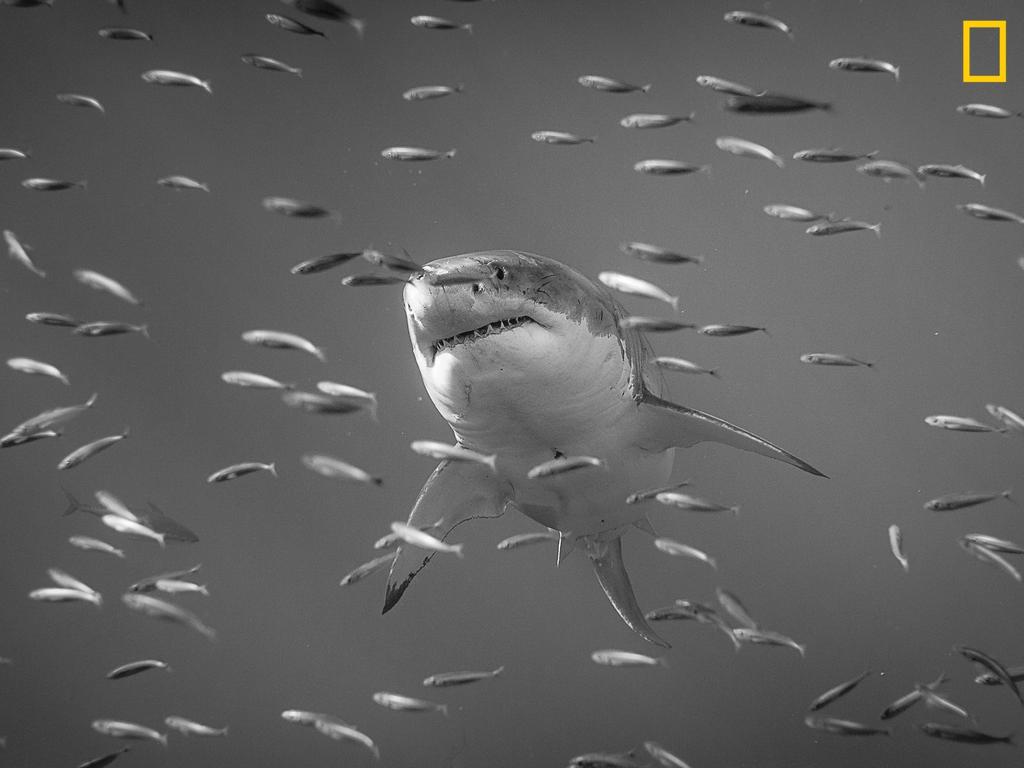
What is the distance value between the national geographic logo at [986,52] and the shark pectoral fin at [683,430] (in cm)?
1066

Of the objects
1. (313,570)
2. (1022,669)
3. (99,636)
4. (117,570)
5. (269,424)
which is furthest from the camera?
(313,570)

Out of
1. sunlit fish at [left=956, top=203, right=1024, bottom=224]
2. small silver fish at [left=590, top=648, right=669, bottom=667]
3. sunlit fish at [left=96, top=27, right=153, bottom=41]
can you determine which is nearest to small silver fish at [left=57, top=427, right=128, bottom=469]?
sunlit fish at [left=96, top=27, right=153, bottom=41]

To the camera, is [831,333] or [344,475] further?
[831,333]

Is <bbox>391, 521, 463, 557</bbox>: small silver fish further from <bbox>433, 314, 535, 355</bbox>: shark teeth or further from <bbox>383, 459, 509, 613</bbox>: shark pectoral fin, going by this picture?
<bbox>383, 459, 509, 613</bbox>: shark pectoral fin

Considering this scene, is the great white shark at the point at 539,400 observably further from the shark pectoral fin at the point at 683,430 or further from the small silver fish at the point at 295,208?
the small silver fish at the point at 295,208

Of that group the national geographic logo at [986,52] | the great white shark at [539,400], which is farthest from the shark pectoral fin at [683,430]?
the national geographic logo at [986,52]

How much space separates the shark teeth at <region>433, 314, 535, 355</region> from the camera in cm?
399

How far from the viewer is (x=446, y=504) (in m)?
5.87

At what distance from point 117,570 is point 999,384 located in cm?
2406

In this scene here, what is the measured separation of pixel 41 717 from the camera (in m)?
21.9

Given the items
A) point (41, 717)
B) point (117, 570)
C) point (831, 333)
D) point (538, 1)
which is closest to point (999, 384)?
point (831, 333)

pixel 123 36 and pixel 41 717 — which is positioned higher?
pixel 123 36

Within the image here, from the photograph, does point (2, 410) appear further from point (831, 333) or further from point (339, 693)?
point (831, 333)

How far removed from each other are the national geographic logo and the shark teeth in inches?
467
